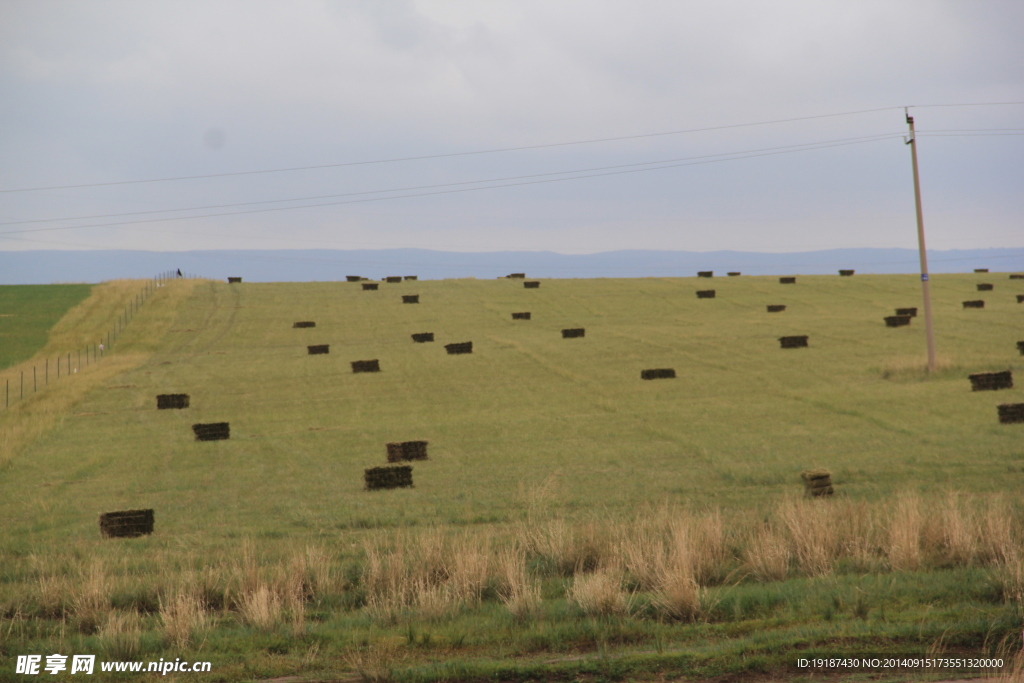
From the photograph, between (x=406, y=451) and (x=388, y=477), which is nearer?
(x=388, y=477)

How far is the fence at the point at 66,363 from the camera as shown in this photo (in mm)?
38031

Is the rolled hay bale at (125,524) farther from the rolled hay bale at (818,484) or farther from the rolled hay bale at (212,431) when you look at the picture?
the rolled hay bale at (818,484)

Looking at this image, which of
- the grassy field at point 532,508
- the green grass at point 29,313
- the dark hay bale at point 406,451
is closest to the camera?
the grassy field at point 532,508

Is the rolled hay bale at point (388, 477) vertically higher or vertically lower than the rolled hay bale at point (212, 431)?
lower

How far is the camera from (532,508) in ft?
56.5

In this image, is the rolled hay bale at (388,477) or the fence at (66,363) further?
the fence at (66,363)

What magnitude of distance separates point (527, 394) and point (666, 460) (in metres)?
11.4

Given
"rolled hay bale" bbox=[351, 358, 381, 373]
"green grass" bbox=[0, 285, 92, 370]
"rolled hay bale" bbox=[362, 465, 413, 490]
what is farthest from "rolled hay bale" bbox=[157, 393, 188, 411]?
"green grass" bbox=[0, 285, 92, 370]

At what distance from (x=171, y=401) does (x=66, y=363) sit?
55.6 feet

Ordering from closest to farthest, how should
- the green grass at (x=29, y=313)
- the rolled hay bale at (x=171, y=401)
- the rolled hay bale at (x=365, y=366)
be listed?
the rolled hay bale at (x=171, y=401) → the rolled hay bale at (x=365, y=366) → the green grass at (x=29, y=313)

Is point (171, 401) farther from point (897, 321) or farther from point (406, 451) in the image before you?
point (897, 321)

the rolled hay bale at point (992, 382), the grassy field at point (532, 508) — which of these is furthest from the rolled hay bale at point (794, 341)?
the rolled hay bale at point (992, 382)

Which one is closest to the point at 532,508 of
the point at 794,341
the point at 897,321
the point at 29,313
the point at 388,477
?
the point at 388,477

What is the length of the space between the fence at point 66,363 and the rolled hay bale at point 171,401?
245 inches
